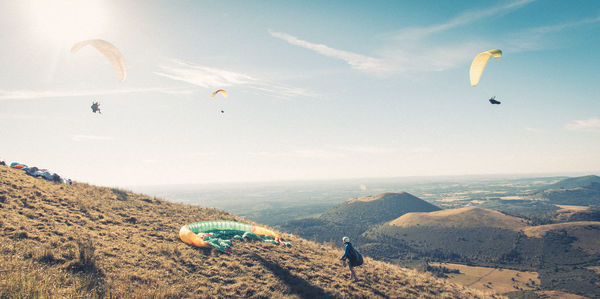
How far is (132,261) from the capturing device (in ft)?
40.0

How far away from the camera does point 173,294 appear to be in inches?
385

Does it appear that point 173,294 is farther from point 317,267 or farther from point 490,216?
point 490,216

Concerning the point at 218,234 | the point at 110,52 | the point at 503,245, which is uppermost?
the point at 110,52

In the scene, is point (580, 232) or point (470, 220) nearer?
point (580, 232)

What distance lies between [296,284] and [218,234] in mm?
8176

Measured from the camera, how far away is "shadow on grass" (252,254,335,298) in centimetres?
1226

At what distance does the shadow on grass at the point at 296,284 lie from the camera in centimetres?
1226

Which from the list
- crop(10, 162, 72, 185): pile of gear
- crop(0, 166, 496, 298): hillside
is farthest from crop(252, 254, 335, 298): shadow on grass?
crop(10, 162, 72, 185): pile of gear

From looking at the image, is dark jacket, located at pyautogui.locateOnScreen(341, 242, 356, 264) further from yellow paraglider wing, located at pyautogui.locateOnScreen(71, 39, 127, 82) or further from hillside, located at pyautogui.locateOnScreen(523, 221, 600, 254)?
hillside, located at pyautogui.locateOnScreen(523, 221, 600, 254)

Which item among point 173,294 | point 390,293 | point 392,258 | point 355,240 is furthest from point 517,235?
point 173,294

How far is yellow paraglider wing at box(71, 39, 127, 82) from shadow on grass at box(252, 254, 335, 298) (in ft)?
55.2

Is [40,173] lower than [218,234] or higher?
higher

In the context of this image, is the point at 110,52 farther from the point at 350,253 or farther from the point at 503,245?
the point at 503,245

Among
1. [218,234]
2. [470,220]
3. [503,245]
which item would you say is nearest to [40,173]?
[218,234]
